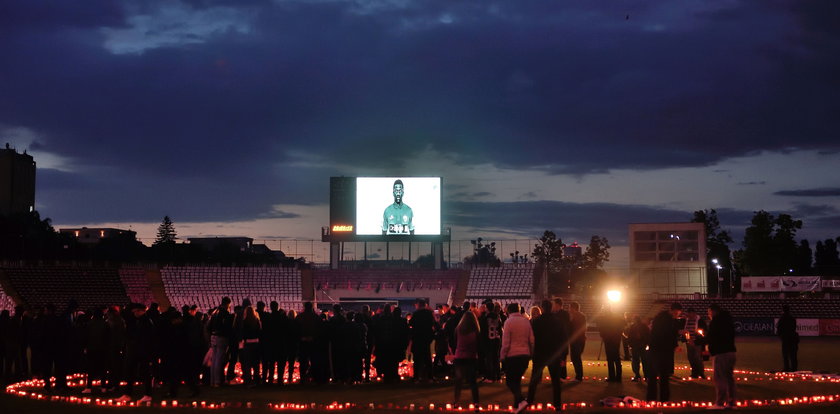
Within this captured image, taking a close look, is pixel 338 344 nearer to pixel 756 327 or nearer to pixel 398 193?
pixel 756 327

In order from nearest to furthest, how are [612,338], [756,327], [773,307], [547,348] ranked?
1. [547,348]
2. [612,338]
3. [756,327]
4. [773,307]

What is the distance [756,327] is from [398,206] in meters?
24.5

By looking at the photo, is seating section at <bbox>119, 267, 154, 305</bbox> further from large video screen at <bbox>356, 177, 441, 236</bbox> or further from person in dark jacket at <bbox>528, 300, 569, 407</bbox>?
person in dark jacket at <bbox>528, 300, 569, 407</bbox>

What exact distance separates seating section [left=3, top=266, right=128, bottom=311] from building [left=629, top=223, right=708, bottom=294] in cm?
3710

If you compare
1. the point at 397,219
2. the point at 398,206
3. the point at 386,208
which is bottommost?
the point at 397,219

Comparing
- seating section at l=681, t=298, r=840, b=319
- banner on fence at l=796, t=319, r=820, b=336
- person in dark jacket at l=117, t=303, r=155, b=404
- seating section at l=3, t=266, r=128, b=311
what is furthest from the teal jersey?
person in dark jacket at l=117, t=303, r=155, b=404

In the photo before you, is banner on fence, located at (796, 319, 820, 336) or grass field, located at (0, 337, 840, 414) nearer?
grass field, located at (0, 337, 840, 414)

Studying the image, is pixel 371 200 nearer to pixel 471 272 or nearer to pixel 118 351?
pixel 471 272

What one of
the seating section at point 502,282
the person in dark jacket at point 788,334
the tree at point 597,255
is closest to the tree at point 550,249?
the tree at point 597,255

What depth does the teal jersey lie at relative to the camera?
60844 millimetres

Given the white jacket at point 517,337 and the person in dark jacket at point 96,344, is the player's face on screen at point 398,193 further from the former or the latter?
the white jacket at point 517,337

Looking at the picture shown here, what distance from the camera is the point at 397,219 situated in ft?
200

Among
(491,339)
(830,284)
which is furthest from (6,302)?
(830,284)

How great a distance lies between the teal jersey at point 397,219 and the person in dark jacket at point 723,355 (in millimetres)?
46295
